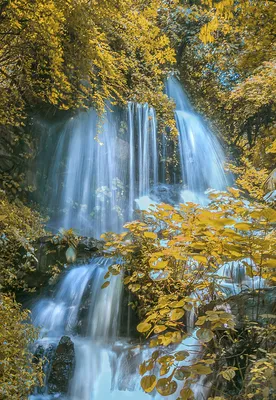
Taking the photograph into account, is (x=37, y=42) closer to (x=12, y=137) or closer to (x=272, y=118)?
(x=12, y=137)

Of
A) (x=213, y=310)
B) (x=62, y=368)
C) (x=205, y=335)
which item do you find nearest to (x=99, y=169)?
(x=62, y=368)

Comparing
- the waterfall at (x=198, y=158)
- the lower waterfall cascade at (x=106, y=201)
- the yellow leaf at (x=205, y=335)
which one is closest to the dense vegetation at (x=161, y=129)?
the yellow leaf at (x=205, y=335)

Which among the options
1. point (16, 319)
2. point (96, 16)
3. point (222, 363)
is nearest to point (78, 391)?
point (16, 319)

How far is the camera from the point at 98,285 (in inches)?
211

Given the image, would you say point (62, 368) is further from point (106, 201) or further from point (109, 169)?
point (109, 169)

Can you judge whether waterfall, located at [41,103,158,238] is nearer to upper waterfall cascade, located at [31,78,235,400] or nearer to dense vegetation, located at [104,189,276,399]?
upper waterfall cascade, located at [31,78,235,400]

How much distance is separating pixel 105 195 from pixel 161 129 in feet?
9.77

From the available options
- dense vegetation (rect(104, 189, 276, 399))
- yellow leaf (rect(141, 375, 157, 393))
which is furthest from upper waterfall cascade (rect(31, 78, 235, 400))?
yellow leaf (rect(141, 375, 157, 393))

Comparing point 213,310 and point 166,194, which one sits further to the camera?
point 166,194

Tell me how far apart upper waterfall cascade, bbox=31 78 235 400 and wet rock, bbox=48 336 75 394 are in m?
0.07

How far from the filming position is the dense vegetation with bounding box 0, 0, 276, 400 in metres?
1.84

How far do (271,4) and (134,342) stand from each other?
4750 millimetres

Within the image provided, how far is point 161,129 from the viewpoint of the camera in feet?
33.4

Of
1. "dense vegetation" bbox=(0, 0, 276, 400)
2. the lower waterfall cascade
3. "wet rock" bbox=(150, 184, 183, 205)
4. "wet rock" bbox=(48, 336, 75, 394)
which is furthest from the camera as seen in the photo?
"wet rock" bbox=(150, 184, 183, 205)
